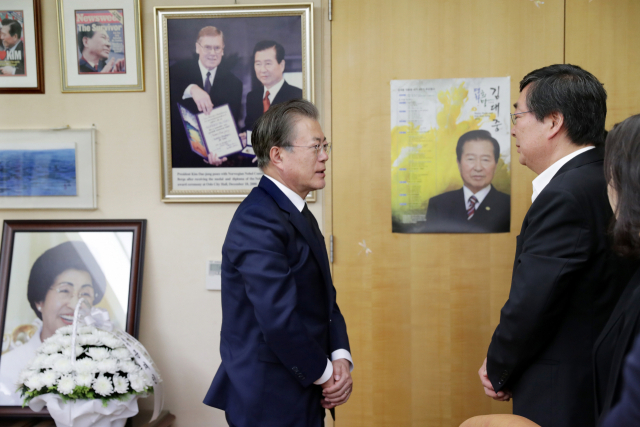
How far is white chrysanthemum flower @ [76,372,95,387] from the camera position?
5.79 ft

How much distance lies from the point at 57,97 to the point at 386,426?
7.38ft

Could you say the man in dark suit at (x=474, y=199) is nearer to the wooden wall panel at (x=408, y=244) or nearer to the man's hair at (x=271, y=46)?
the wooden wall panel at (x=408, y=244)

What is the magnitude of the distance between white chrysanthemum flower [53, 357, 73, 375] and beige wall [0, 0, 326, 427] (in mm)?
470

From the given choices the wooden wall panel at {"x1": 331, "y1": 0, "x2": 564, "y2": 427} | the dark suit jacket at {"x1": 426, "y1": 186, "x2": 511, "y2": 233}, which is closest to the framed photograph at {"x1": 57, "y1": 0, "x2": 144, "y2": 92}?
the wooden wall panel at {"x1": 331, "y1": 0, "x2": 564, "y2": 427}

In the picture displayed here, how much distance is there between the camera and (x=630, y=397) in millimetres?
757

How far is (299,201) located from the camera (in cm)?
148

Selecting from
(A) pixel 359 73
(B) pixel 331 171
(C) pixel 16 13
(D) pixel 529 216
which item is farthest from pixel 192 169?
(D) pixel 529 216

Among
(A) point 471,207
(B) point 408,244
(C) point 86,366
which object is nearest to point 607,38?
(A) point 471,207

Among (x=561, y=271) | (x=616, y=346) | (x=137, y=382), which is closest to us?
(x=616, y=346)

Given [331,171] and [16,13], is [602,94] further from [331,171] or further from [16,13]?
[16,13]

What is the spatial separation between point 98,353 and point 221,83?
4.24 ft

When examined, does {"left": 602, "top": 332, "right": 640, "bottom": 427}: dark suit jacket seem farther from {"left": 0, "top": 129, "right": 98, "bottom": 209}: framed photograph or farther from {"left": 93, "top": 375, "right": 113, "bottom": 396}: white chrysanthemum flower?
{"left": 0, "top": 129, "right": 98, "bottom": 209}: framed photograph

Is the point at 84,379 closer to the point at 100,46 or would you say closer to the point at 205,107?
the point at 205,107

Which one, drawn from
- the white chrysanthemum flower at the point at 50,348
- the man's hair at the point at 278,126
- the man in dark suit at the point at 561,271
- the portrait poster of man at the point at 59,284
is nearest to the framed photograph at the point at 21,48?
the portrait poster of man at the point at 59,284
